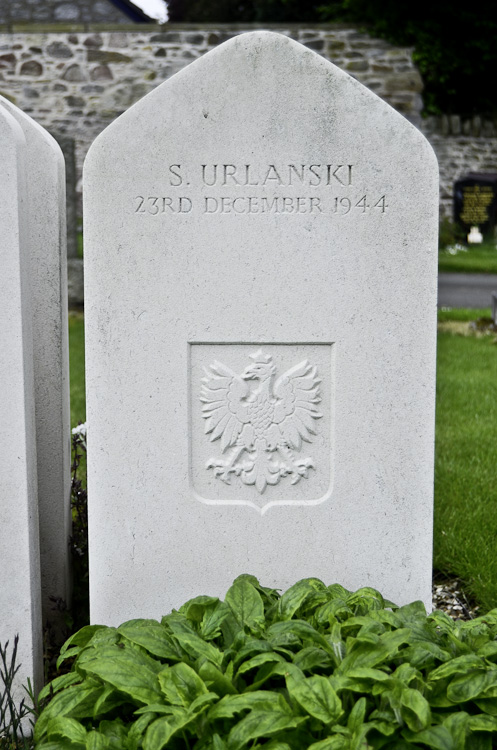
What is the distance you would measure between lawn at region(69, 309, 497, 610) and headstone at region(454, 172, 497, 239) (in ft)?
31.3

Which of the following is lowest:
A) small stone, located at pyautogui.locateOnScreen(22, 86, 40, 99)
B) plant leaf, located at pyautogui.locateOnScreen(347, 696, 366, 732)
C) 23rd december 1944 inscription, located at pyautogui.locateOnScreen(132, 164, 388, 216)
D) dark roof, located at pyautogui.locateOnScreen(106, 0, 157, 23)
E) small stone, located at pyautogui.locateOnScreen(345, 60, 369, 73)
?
plant leaf, located at pyautogui.locateOnScreen(347, 696, 366, 732)

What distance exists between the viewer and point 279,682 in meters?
2.06

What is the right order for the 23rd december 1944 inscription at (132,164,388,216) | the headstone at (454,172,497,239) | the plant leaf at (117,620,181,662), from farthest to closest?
the headstone at (454,172,497,239)
the 23rd december 1944 inscription at (132,164,388,216)
the plant leaf at (117,620,181,662)

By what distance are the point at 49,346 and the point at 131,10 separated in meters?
13.7

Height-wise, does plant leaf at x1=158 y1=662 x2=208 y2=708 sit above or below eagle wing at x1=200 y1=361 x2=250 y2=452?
below

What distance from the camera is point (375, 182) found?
2367 millimetres

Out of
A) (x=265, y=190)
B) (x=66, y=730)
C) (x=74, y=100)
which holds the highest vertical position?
(x=74, y=100)

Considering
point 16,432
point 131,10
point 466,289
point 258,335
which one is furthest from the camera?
point 131,10

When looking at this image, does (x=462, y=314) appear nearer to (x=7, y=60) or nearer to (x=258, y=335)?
(x=7, y=60)

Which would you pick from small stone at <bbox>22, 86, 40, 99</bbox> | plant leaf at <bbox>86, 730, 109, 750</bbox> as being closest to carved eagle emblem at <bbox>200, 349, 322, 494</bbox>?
plant leaf at <bbox>86, 730, 109, 750</bbox>

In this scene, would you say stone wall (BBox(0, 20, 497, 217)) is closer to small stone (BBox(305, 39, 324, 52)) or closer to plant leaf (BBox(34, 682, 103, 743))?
small stone (BBox(305, 39, 324, 52))

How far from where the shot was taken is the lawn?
3.30m

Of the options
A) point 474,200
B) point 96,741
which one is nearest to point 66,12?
point 474,200

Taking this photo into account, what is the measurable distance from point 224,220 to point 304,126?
1.13 ft
